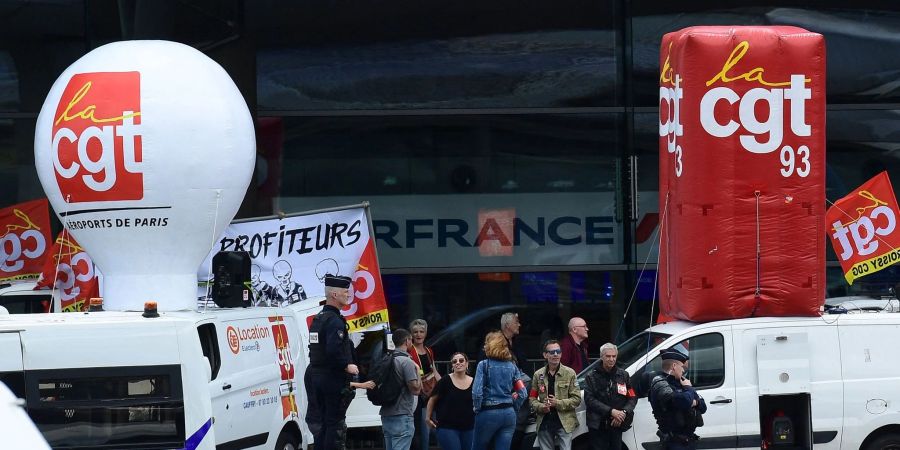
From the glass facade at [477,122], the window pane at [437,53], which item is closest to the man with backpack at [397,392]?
the glass facade at [477,122]

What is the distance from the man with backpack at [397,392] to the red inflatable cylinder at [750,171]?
8.82ft

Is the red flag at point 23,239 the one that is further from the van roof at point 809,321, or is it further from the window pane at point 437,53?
the van roof at point 809,321

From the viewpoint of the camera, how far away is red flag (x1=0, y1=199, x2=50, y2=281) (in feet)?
57.7

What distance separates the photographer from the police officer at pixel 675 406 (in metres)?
10.8

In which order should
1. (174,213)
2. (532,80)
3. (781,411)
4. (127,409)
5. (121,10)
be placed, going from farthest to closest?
(532,80) → (121,10) → (781,411) → (174,213) → (127,409)

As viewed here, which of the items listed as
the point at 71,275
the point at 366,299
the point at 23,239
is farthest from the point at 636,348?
the point at 23,239

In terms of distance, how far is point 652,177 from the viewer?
61.8 feet

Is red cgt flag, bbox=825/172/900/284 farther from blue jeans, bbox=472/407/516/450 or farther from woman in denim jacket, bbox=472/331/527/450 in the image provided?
blue jeans, bbox=472/407/516/450

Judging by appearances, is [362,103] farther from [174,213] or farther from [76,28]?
[174,213]

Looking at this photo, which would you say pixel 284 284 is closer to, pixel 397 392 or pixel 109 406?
pixel 397 392

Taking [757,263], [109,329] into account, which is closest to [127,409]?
[109,329]

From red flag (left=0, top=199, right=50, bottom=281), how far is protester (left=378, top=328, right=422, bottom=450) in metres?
7.14

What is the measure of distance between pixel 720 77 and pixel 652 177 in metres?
6.26

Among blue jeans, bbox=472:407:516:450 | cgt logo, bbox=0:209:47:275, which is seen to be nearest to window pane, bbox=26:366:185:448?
blue jeans, bbox=472:407:516:450
